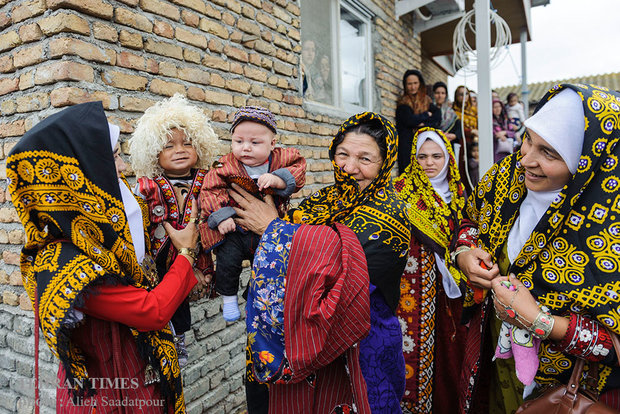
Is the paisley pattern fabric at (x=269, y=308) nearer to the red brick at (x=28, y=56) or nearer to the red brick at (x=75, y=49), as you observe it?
the red brick at (x=75, y=49)

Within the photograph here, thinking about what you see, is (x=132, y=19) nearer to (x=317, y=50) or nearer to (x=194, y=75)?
(x=194, y=75)

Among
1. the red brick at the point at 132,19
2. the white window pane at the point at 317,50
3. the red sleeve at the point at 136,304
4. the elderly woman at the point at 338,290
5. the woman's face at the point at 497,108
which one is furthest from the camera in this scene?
the woman's face at the point at 497,108

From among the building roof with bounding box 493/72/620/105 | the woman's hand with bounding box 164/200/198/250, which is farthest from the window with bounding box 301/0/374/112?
the building roof with bounding box 493/72/620/105

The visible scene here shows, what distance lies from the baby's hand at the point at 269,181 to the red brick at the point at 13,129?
1.40 meters

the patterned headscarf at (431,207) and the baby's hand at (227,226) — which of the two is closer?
the baby's hand at (227,226)

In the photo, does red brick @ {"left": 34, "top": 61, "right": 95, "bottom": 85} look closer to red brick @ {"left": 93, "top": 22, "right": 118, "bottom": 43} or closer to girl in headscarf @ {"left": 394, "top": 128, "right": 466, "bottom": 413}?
red brick @ {"left": 93, "top": 22, "right": 118, "bottom": 43}

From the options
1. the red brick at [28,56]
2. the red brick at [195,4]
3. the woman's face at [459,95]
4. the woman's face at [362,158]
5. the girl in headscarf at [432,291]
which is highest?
the woman's face at [459,95]

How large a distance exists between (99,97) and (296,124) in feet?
6.30

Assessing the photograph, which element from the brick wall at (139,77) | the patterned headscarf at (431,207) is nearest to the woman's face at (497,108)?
the patterned headscarf at (431,207)

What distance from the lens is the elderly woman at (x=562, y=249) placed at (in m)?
1.43

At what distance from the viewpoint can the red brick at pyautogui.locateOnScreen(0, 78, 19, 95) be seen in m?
2.16

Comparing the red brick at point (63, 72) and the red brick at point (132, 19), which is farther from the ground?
the red brick at point (132, 19)

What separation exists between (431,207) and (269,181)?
1476 millimetres

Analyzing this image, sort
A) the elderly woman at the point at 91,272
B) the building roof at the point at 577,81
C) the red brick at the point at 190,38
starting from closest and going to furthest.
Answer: the elderly woman at the point at 91,272
the red brick at the point at 190,38
the building roof at the point at 577,81
